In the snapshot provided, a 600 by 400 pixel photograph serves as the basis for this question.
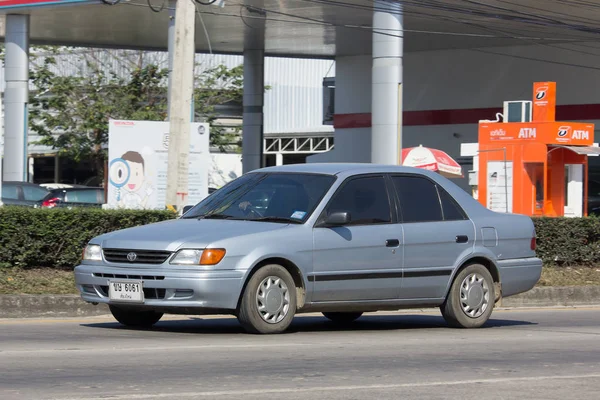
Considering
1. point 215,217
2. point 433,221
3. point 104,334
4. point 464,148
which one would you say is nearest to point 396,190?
point 433,221

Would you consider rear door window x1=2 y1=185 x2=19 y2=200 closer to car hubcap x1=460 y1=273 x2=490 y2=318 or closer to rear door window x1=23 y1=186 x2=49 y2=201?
rear door window x1=23 y1=186 x2=49 y2=201

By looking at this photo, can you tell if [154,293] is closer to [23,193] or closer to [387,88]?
[387,88]

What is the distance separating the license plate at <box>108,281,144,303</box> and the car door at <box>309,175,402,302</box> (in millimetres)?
1602

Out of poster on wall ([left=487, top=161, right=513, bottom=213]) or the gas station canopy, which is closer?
poster on wall ([left=487, top=161, right=513, bottom=213])

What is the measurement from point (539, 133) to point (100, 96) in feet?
81.9

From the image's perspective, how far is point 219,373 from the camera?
7785mm

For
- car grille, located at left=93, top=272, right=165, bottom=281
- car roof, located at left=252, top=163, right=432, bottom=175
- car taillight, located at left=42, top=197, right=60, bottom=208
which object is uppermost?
car roof, located at left=252, top=163, right=432, bottom=175

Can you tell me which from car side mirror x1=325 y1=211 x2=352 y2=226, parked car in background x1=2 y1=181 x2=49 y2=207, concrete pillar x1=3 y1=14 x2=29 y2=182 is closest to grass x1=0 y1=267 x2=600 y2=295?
car side mirror x1=325 y1=211 x2=352 y2=226

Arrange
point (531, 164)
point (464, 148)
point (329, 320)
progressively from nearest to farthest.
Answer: point (329, 320)
point (531, 164)
point (464, 148)

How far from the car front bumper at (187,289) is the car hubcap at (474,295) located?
2816 mm

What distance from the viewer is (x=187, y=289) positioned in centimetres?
978

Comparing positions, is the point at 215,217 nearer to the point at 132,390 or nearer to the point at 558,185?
the point at 132,390

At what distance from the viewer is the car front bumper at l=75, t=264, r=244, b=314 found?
32.1 ft

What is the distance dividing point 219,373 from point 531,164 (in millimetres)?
20350
